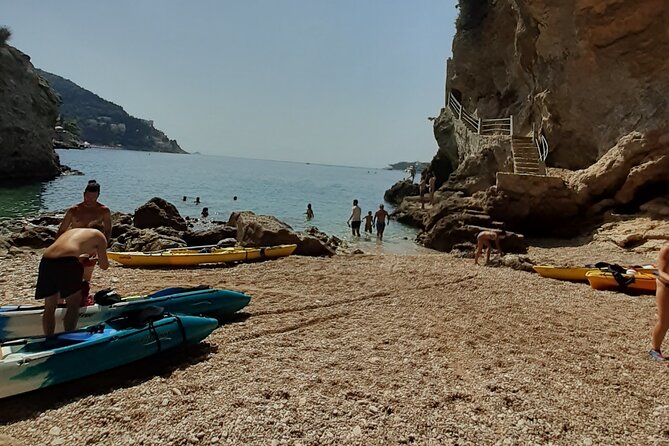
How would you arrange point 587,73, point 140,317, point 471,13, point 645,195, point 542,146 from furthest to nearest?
point 471,13, point 542,146, point 587,73, point 645,195, point 140,317

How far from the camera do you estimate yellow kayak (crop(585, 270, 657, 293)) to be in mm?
8914

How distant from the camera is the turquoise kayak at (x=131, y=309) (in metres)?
5.30

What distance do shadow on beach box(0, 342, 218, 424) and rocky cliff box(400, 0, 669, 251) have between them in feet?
44.3

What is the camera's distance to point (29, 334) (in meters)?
5.32

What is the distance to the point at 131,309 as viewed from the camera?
578 centimetres

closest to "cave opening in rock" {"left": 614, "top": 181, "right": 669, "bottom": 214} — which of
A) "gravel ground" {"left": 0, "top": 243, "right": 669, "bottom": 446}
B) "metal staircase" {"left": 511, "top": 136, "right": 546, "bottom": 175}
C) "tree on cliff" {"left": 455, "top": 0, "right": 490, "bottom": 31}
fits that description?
"metal staircase" {"left": 511, "top": 136, "right": 546, "bottom": 175}

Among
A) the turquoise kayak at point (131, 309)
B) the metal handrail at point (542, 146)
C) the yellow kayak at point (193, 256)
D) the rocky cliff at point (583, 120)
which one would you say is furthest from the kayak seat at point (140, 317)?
the metal handrail at point (542, 146)

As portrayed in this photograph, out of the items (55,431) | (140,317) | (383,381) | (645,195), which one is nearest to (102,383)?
(140,317)

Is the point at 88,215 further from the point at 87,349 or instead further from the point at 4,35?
the point at 4,35

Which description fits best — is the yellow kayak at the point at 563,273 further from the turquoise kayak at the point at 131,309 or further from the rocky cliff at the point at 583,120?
the turquoise kayak at the point at 131,309

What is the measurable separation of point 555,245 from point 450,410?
13404 mm

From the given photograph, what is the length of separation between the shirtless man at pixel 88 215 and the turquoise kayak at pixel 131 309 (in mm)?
1022

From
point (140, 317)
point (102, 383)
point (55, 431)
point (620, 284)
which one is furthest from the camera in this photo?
point (620, 284)

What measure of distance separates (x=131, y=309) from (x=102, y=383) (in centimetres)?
130
